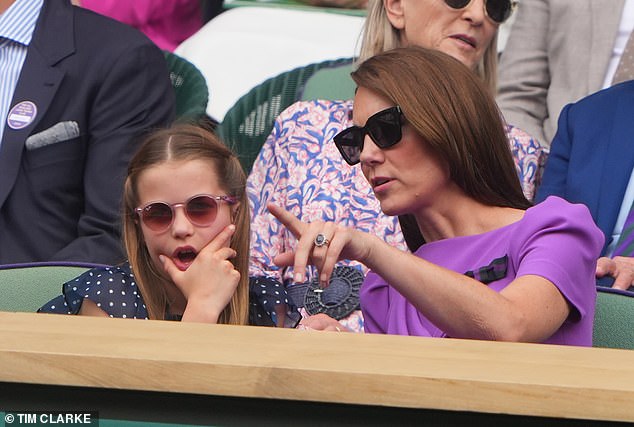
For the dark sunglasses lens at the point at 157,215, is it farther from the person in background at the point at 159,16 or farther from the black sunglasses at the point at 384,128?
the person in background at the point at 159,16

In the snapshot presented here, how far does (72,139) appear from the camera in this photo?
3.44 metres

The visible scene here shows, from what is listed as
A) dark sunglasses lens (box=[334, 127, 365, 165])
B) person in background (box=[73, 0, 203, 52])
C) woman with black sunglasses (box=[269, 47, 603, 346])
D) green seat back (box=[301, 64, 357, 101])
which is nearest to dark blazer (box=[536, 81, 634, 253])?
green seat back (box=[301, 64, 357, 101])

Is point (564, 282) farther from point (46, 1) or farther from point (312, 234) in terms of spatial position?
point (46, 1)

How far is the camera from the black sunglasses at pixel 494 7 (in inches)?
137

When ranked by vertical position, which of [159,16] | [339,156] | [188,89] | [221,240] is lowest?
[159,16]

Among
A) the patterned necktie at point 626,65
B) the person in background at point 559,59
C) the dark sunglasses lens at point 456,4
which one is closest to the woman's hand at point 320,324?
the dark sunglasses lens at point 456,4

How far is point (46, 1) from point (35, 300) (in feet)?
5.03

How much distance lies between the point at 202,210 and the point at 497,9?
1.37m

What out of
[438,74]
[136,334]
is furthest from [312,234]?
[438,74]

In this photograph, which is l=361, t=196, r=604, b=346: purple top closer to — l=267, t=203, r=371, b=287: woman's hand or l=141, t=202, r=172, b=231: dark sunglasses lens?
l=267, t=203, r=371, b=287: woman's hand

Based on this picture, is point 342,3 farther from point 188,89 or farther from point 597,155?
point 597,155

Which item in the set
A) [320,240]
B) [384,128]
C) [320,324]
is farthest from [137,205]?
[320,240]

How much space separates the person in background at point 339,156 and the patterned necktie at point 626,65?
0.49 m

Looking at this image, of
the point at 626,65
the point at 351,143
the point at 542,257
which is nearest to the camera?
the point at 542,257
